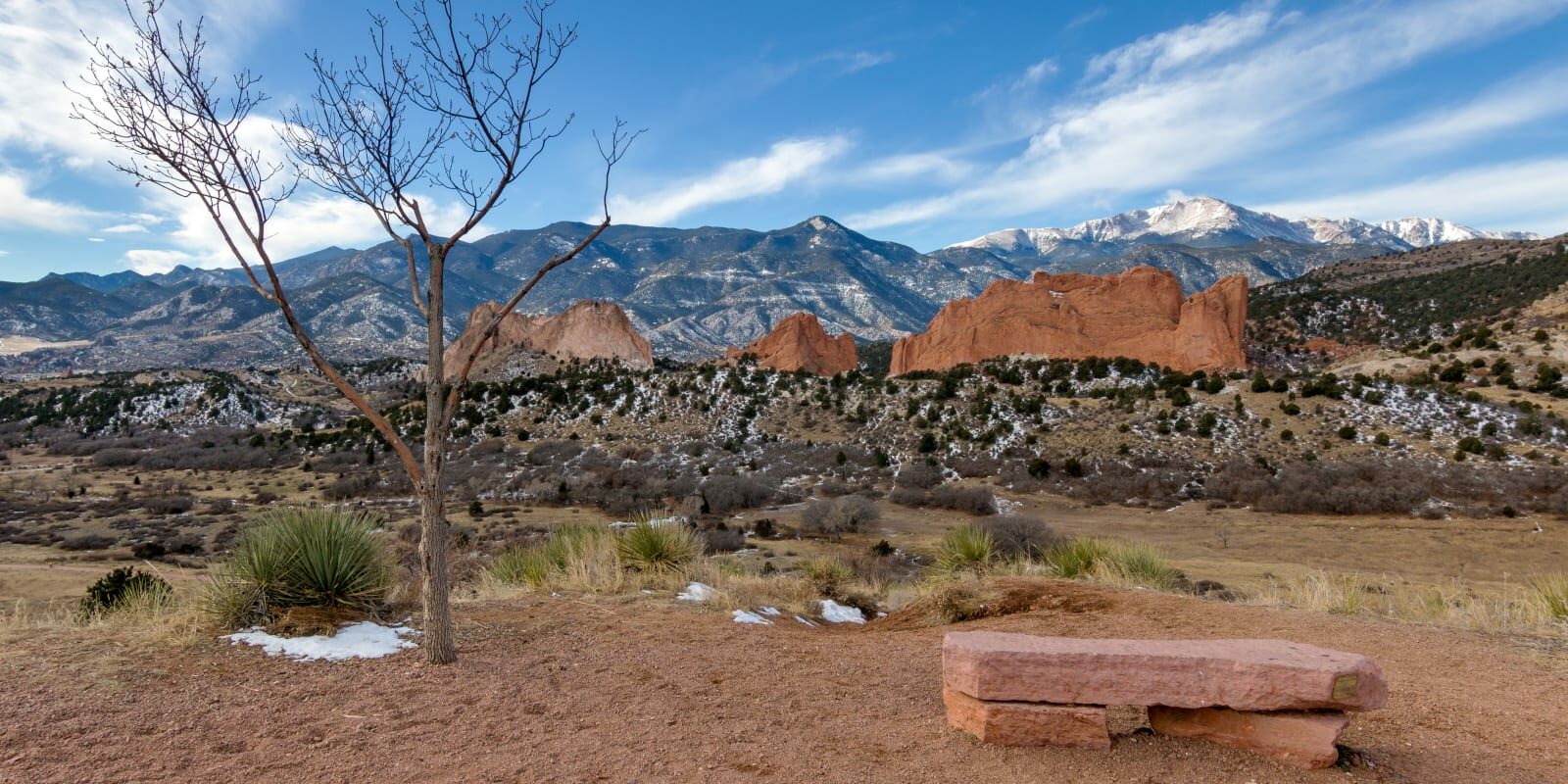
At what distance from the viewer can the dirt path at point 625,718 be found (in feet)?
Result: 12.6

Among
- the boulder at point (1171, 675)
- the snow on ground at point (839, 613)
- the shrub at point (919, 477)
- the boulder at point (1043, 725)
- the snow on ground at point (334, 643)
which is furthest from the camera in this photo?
the shrub at point (919, 477)

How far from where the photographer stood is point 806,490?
110 ft

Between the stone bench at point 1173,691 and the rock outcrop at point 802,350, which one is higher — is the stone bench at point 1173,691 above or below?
below

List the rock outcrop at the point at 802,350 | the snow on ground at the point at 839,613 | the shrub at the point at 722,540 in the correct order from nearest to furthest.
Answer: the snow on ground at the point at 839,613 < the shrub at the point at 722,540 < the rock outcrop at the point at 802,350

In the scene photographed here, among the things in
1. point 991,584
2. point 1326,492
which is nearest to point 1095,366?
point 1326,492

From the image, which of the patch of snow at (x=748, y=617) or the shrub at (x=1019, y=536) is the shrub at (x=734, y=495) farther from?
the patch of snow at (x=748, y=617)

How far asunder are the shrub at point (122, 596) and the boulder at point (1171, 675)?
747 centimetres

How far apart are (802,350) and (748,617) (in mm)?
61201

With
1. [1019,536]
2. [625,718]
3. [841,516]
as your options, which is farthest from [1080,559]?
[841,516]

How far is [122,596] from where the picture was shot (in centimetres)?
870

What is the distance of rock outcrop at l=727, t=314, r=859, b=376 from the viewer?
225 feet

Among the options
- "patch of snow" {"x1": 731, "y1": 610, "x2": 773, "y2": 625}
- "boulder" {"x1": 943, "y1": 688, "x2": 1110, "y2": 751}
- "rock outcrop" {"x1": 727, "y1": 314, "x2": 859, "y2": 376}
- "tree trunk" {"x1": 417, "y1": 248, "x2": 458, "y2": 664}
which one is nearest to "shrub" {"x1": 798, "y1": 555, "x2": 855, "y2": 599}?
"patch of snow" {"x1": 731, "y1": 610, "x2": 773, "y2": 625}

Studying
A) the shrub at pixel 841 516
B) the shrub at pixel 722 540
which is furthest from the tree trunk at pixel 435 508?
the shrub at pixel 841 516

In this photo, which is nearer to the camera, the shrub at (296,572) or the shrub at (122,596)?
the shrub at (296,572)
